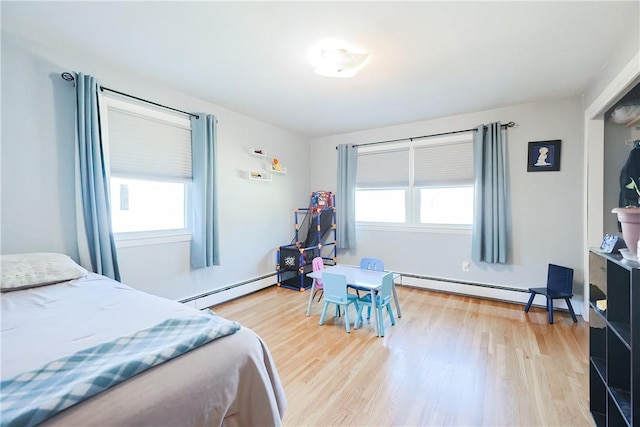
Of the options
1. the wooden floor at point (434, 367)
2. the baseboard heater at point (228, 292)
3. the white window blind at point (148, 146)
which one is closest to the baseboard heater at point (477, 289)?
the wooden floor at point (434, 367)

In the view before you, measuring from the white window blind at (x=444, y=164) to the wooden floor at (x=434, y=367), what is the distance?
170cm

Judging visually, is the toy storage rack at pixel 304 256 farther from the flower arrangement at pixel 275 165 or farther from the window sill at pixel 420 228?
the flower arrangement at pixel 275 165

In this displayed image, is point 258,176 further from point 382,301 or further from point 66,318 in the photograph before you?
point 66,318

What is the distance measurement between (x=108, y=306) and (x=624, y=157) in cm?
453

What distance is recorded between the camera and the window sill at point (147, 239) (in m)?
2.65

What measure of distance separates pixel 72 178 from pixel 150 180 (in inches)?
25.7

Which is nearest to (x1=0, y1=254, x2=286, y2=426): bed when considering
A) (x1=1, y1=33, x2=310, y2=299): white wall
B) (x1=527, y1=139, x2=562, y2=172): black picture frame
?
(x1=1, y1=33, x2=310, y2=299): white wall

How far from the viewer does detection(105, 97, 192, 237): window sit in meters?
2.61

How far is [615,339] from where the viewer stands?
1.34 meters

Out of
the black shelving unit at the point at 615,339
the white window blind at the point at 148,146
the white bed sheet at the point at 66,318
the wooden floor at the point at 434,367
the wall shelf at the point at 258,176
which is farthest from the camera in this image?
the wall shelf at the point at 258,176

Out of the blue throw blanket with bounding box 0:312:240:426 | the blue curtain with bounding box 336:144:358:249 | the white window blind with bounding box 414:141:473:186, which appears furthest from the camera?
the blue curtain with bounding box 336:144:358:249

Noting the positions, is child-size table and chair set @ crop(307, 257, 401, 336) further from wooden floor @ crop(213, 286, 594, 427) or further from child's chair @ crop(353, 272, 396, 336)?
wooden floor @ crop(213, 286, 594, 427)

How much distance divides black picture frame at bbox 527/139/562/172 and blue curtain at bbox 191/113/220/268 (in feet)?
12.5

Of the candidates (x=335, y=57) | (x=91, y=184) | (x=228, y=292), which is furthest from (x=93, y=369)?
(x=228, y=292)
